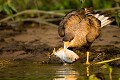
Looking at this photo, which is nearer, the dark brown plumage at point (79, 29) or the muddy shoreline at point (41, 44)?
the dark brown plumage at point (79, 29)

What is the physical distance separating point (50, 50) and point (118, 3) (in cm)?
273

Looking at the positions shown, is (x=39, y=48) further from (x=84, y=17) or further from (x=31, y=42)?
(x=84, y=17)

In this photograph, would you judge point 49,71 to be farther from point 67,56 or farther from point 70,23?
point 70,23

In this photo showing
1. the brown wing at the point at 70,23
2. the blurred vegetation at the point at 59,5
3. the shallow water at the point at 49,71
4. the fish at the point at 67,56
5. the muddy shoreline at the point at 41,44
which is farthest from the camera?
the blurred vegetation at the point at 59,5

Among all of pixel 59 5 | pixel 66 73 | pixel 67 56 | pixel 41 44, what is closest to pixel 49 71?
pixel 66 73

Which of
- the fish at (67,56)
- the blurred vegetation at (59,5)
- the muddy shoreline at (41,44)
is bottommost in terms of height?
the fish at (67,56)

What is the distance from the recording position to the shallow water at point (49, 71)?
7.67 metres

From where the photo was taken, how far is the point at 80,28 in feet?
29.8

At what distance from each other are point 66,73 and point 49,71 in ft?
1.24

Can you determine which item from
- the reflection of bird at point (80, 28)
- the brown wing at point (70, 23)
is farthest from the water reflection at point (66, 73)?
the brown wing at point (70, 23)

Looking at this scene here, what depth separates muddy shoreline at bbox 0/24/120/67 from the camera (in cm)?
953

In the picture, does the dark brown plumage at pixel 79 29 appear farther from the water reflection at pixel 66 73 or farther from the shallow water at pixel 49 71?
the water reflection at pixel 66 73

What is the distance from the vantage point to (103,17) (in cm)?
958

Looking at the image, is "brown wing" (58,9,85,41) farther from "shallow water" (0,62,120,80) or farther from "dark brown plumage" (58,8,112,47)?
"shallow water" (0,62,120,80)
